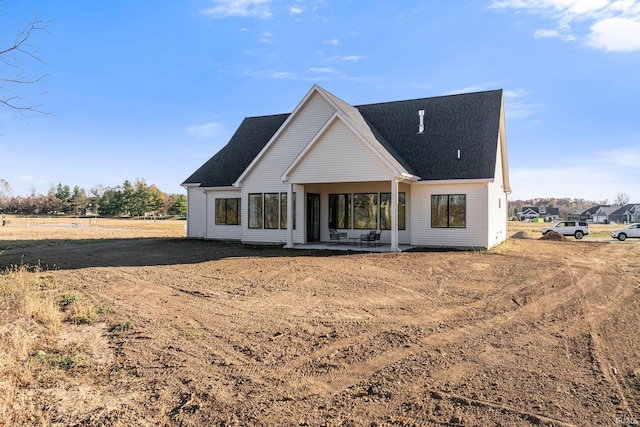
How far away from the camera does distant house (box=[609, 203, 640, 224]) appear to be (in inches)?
3743

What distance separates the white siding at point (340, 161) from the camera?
17.4m

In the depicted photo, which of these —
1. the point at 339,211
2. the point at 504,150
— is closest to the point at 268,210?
the point at 339,211

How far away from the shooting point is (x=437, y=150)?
1989cm

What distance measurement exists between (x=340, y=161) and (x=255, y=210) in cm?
594

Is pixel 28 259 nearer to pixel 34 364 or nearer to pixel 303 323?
pixel 34 364

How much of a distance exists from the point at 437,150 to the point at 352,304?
1321 centimetres

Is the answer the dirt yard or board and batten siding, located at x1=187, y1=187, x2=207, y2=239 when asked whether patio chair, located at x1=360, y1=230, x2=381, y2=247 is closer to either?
the dirt yard

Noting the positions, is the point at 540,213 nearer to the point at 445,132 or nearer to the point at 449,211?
the point at 445,132

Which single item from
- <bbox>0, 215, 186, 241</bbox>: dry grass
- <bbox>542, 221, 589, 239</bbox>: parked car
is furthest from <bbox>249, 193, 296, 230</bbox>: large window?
<bbox>542, 221, 589, 239</bbox>: parked car

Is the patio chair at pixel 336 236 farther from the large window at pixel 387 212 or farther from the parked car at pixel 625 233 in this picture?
the parked car at pixel 625 233

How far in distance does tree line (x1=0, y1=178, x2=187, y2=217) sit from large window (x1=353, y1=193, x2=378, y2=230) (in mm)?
82510

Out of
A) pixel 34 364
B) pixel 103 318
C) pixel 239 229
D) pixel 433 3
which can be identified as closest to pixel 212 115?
pixel 239 229

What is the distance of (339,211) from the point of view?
2136 cm

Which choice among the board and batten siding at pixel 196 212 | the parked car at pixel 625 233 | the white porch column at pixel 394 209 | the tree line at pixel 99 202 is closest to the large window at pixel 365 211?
the white porch column at pixel 394 209
